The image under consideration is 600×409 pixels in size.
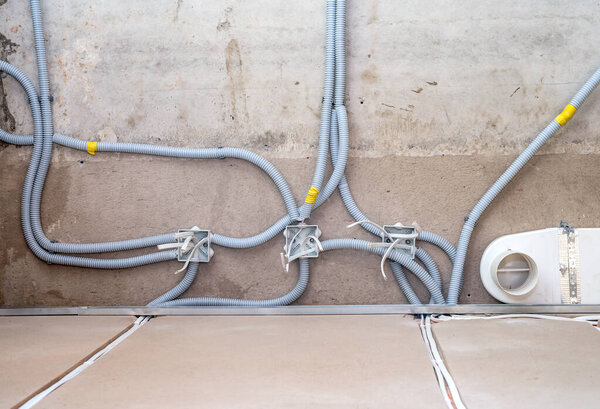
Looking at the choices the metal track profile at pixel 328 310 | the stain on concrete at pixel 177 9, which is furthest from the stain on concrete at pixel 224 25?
the metal track profile at pixel 328 310

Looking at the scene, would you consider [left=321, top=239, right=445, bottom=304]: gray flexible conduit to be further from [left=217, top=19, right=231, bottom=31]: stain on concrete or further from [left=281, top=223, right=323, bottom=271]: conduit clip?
[left=217, top=19, right=231, bottom=31]: stain on concrete

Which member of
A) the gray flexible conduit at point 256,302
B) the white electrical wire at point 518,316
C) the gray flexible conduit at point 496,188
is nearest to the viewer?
the white electrical wire at point 518,316

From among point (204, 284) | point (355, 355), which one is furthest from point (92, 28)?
point (355, 355)

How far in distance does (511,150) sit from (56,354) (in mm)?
1672

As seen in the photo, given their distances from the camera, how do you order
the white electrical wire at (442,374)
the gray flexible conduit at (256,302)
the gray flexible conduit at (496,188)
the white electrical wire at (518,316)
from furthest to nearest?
the gray flexible conduit at (256,302) < the gray flexible conduit at (496,188) < the white electrical wire at (518,316) < the white electrical wire at (442,374)

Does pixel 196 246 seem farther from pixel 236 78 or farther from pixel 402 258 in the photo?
pixel 402 258

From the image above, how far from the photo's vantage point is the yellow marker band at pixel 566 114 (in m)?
1.97

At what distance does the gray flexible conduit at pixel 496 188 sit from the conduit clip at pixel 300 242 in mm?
509

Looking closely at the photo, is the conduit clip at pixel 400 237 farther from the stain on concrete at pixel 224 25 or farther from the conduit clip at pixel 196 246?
the stain on concrete at pixel 224 25

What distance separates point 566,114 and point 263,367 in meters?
1.36

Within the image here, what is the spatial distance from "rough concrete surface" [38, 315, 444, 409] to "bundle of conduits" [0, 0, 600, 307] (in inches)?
8.4

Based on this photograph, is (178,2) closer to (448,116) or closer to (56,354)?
(448,116)

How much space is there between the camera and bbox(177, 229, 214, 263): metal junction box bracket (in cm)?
207

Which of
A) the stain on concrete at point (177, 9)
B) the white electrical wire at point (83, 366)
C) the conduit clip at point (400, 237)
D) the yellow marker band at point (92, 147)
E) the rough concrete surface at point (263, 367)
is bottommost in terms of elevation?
the rough concrete surface at point (263, 367)
